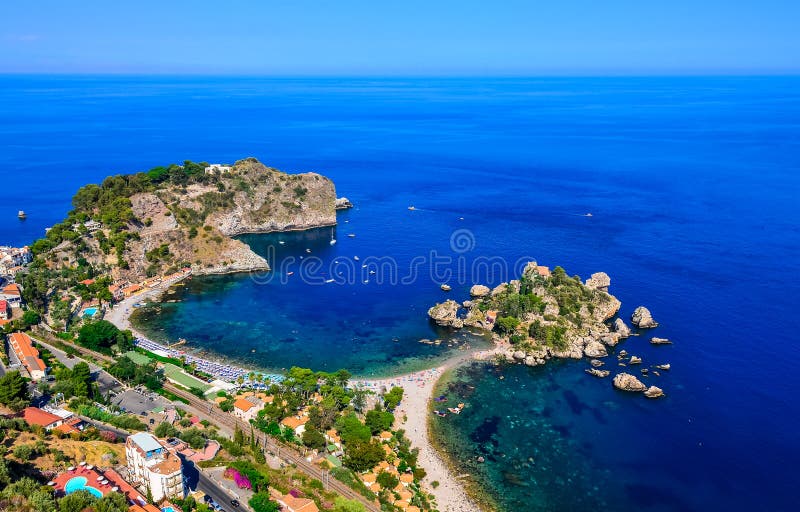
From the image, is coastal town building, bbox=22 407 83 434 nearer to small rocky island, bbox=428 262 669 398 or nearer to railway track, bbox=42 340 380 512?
railway track, bbox=42 340 380 512

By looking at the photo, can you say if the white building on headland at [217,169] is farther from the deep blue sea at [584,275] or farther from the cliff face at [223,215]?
the deep blue sea at [584,275]

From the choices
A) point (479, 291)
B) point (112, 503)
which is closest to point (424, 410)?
point (479, 291)

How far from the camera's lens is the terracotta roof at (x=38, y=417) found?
52.0 metres

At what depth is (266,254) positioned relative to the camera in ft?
377

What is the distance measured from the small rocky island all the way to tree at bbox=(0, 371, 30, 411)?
168 ft

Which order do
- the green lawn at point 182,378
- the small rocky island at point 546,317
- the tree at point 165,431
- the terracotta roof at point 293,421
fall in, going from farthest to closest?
the small rocky island at point 546,317, the green lawn at point 182,378, the terracotta roof at point 293,421, the tree at point 165,431

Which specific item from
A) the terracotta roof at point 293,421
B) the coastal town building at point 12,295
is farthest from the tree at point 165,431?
the coastal town building at point 12,295

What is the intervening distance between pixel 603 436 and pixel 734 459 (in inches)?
489

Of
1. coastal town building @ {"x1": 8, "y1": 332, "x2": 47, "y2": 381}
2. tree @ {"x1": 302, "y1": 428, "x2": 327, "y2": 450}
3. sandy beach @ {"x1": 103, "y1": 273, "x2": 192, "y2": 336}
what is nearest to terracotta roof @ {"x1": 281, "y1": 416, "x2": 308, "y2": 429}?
tree @ {"x1": 302, "y1": 428, "x2": 327, "y2": 450}

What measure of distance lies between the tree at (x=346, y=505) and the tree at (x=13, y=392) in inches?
1228

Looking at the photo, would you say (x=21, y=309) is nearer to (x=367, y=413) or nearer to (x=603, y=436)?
(x=367, y=413)

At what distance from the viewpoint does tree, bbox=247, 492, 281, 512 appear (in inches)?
1790

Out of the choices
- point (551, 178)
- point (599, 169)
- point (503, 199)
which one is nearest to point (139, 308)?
point (503, 199)

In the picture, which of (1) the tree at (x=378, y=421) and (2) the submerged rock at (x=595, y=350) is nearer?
(1) the tree at (x=378, y=421)
